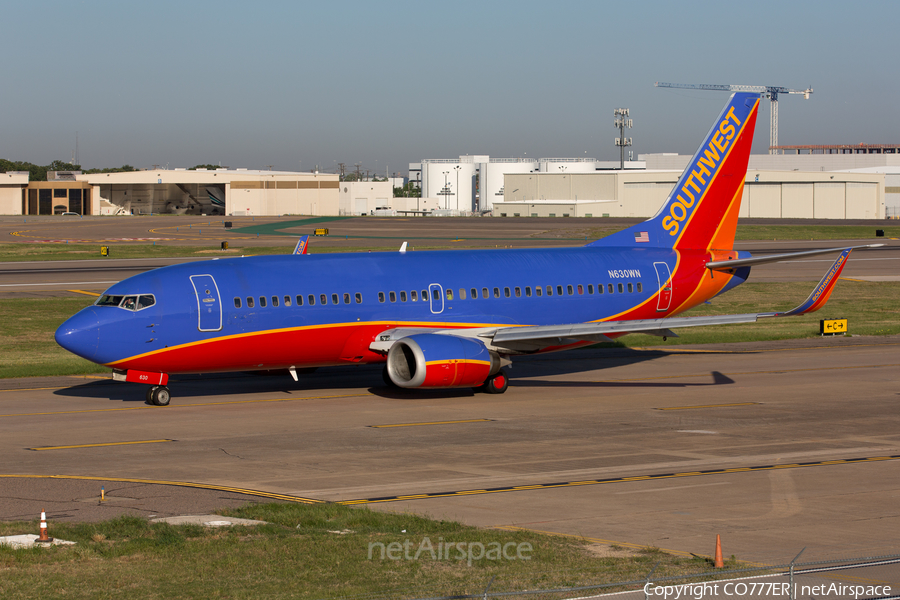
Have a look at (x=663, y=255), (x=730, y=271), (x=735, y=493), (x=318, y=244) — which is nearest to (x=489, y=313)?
(x=663, y=255)

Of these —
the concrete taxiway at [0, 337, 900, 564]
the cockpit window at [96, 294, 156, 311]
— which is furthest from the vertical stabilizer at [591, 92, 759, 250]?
the cockpit window at [96, 294, 156, 311]

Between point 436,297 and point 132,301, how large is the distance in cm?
1028

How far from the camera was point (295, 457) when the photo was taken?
25344 millimetres

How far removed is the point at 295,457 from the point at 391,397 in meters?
9.58

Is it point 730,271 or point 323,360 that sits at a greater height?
point 730,271

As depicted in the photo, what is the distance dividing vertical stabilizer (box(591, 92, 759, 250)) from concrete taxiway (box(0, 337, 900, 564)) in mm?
5442

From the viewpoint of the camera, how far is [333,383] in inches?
1489

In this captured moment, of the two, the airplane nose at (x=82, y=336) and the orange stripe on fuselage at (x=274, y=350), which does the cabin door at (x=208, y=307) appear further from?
the airplane nose at (x=82, y=336)

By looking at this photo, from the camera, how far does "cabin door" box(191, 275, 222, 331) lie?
3192 cm

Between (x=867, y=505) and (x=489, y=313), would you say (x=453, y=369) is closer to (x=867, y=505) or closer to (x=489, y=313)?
(x=489, y=313)

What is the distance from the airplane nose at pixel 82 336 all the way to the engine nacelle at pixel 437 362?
9.23m

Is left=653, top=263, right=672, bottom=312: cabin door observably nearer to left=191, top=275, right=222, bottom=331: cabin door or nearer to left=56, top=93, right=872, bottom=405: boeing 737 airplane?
left=56, top=93, right=872, bottom=405: boeing 737 airplane

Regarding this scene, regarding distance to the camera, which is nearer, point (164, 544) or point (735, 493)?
point (164, 544)

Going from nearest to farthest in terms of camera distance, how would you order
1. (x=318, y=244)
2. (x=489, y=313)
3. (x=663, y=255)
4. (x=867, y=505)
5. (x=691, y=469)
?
(x=867, y=505)
(x=691, y=469)
(x=489, y=313)
(x=663, y=255)
(x=318, y=244)
